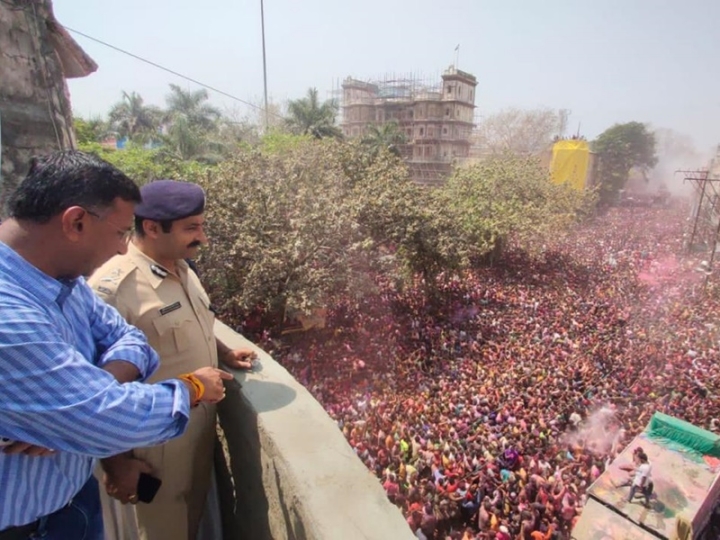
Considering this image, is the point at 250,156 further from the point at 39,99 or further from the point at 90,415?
the point at 90,415

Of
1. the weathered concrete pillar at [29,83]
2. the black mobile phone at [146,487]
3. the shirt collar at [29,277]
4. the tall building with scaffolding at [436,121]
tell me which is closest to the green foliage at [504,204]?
the weathered concrete pillar at [29,83]

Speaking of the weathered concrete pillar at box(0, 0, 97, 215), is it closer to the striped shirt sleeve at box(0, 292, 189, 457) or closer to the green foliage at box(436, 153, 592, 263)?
the striped shirt sleeve at box(0, 292, 189, 457)

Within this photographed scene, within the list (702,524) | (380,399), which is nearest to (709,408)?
(702,524)

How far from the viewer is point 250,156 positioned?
410 inches

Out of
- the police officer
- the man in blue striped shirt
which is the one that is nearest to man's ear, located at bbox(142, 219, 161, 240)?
the police officer

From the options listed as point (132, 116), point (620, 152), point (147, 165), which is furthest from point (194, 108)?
point (620, 152)

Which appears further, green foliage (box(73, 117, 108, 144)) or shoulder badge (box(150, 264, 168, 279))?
green foliage (box(73, 117, 108, 144))

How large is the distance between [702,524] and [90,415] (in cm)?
778

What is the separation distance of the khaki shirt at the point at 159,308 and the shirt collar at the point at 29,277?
69 centimetres

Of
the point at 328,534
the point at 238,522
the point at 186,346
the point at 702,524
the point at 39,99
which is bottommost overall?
the point at 702,524

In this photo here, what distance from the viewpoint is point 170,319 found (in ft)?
6.09

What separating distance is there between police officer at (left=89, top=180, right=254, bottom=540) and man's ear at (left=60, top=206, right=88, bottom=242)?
2.27ft

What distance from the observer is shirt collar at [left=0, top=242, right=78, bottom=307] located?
3.28 ft

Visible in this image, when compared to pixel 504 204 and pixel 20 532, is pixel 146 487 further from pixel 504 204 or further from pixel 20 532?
pixel 504 204
